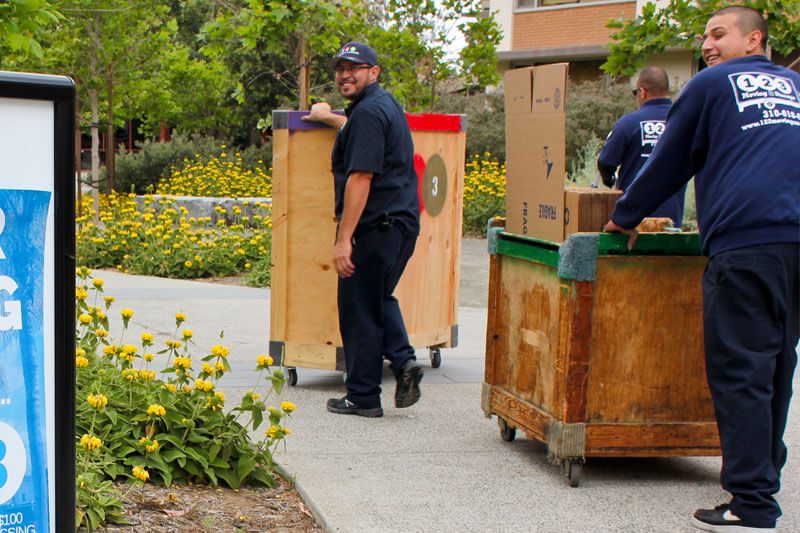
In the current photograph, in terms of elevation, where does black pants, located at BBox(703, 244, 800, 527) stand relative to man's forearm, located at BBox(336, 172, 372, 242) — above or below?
below

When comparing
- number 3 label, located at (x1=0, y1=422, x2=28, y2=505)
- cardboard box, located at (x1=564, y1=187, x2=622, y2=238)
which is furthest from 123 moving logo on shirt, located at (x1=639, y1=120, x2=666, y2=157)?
number 3 label, located at (x1=0, y1=422, x2=28, y2=505)

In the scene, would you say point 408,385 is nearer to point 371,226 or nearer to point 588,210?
point 371,226

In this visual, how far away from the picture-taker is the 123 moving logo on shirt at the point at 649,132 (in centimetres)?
630

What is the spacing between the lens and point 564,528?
13.4ft

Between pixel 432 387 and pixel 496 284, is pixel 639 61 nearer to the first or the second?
pixel 432 387

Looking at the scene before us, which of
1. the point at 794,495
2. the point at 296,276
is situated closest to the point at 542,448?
the point at 794,495

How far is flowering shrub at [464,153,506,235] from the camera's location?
17656 mm

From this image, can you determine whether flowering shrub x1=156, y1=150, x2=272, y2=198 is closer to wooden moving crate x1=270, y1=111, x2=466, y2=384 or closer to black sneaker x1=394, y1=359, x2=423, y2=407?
wooden moving crate x1=270, y1=111, x2=466, y2=384

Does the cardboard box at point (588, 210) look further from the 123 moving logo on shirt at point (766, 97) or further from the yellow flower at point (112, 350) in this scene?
the yellow flower at point (112, 350)

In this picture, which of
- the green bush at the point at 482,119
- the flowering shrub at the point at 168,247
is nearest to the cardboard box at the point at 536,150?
the flowering shrub at the point at 168,247

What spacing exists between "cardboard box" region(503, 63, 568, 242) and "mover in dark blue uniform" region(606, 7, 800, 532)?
619mm

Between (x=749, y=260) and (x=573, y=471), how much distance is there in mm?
1216

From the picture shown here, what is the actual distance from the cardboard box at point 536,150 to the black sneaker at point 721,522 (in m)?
1.25

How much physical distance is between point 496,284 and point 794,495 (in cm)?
164
